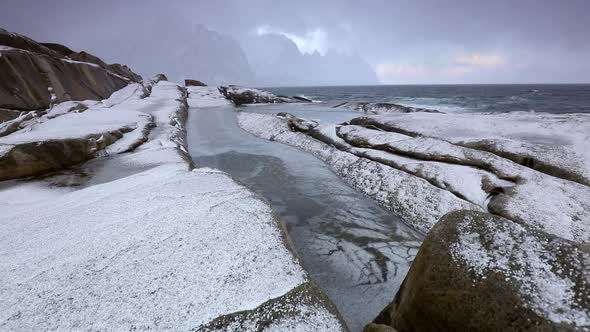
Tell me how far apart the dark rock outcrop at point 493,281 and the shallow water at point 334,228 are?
5.73 ft

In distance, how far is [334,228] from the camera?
814 cm

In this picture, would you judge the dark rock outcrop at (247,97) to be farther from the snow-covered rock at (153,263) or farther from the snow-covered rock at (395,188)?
the snow-covered rock at (153,263)

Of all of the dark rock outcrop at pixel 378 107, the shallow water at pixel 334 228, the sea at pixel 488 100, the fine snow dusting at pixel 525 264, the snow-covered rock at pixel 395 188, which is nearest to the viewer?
the fine snow dusting at pixel 525 264

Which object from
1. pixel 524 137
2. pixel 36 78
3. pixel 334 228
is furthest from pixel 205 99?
pixel 524 137

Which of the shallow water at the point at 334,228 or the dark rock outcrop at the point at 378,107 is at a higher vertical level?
the dark rock outcrop at the point at 378,107

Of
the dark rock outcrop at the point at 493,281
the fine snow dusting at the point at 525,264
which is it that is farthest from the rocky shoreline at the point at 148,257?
the fine snow dusting at the point at 525,264

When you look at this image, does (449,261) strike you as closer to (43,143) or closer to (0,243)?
(0,243)

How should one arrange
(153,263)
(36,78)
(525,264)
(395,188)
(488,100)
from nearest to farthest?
(525,264)
(153,263)
(395,188)
(36,78)
(488,100)

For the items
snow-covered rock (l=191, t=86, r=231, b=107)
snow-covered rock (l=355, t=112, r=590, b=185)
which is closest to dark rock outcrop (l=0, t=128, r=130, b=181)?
snow-covered rock (l=355, t=112, r=590, b=185)

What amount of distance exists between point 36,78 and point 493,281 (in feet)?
91.1

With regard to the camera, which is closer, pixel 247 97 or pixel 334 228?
pixel 334 228

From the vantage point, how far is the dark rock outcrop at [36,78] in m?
17.8

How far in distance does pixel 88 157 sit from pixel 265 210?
9.49 metres

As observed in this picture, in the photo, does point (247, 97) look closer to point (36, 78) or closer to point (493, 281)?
point (36, 78)
